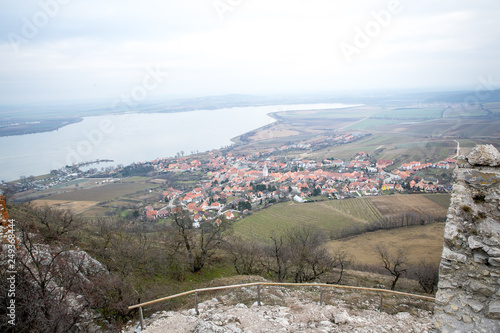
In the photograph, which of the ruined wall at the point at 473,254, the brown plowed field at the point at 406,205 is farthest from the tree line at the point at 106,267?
the brown plowed field at the point at 406,205

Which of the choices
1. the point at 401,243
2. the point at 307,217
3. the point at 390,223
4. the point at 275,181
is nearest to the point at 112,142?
the point at 275,181

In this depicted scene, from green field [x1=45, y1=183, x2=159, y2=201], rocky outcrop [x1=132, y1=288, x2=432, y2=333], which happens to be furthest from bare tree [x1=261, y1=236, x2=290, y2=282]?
green field [x1=45, y1=183, x2=159, y2=201]

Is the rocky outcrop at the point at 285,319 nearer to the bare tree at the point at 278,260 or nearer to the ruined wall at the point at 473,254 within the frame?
the ruined wall at the point at 473,254

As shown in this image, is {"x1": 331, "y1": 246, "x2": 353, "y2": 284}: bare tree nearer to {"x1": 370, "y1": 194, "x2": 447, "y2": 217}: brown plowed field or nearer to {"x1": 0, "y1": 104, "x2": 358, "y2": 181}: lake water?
{"x1": 370, "y1": 194, "x2": 447, "y2": 217}: brown plowed field

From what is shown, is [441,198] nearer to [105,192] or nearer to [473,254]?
[473,254]

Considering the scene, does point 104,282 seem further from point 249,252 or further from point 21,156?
point 21,156
